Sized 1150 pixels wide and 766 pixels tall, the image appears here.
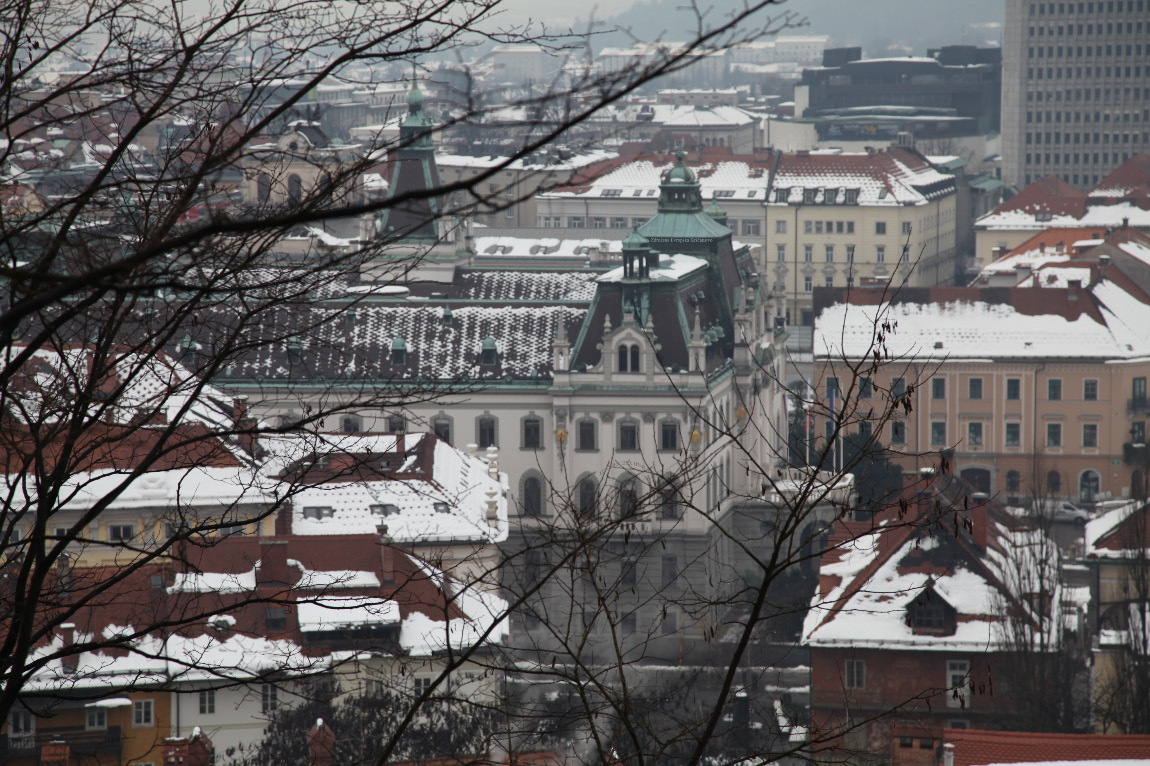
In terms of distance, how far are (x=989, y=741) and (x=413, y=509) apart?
27.1 metres

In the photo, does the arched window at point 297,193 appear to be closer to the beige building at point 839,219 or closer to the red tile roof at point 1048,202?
the beige building at point 839,219

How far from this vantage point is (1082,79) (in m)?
185

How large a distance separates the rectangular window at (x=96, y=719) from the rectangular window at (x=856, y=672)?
2202 cm

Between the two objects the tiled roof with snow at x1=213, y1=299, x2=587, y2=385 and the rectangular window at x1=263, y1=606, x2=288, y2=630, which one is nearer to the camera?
the rectangular window at x1=263, y1=606, x2=288, y2=630

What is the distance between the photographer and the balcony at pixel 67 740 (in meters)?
42.2

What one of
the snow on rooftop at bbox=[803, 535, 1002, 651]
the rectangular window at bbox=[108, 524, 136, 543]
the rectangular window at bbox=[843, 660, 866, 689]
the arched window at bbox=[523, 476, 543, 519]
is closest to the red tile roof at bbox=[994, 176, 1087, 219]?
the arched window at bbox=[523, 476, 543, 519]

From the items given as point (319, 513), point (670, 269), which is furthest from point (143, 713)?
point (670, 269)

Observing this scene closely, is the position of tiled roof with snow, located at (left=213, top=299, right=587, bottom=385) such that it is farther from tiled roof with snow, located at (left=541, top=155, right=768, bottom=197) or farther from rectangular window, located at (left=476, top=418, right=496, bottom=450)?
tiled roof with snow, located at (left=541, top=155, right=768, bottom=197)

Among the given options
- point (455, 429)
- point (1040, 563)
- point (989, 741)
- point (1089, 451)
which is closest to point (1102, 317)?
point (1089, 451)

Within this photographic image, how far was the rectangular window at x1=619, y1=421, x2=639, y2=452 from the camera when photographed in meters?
77.4

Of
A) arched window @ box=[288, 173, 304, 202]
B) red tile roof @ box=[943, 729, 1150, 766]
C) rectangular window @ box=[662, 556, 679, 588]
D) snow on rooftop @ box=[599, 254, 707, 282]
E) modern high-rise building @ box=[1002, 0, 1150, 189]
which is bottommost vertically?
rectangular window @ box=[662, 556, 679, 588]

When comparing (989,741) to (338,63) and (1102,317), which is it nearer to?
(338,63)

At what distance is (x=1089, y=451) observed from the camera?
94875mm

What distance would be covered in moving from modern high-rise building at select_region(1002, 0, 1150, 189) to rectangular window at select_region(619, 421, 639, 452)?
123 metres
